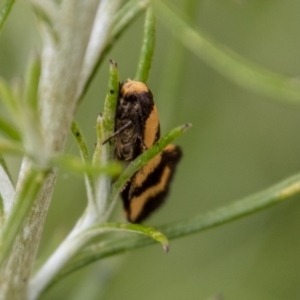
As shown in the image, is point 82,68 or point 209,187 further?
point 209,187

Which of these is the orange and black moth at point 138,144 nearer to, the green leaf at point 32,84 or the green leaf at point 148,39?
the green leaf at point 148,39

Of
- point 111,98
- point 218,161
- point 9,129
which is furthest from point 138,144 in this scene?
point 218,161

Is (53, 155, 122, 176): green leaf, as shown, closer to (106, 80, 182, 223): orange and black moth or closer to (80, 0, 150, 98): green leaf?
(80, 0, 150, 98): green leaf

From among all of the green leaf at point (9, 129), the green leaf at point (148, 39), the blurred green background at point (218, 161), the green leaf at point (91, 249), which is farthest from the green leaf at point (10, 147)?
the blurred green background at point (218, 161)

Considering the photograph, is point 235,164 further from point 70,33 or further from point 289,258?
point 70,33

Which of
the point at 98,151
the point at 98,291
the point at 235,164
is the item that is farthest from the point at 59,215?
the point at 98,151
